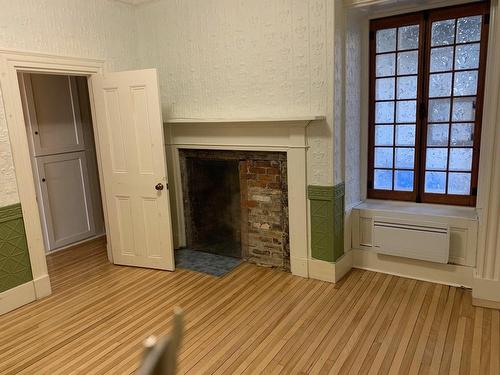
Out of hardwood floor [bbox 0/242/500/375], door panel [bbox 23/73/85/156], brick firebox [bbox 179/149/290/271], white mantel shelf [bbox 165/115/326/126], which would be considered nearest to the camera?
hardwood floor [bbox 0/242/500/375]

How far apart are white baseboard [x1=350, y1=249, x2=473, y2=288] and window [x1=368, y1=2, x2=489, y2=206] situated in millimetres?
592

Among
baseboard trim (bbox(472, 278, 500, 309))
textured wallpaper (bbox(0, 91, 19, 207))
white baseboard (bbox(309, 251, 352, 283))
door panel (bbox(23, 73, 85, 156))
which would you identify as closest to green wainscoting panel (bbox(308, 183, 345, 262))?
white baseboard (bbox(309, 251, 352, 283))

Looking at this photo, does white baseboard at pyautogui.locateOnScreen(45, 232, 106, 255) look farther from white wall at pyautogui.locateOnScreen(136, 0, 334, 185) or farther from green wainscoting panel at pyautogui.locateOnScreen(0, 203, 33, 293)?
white wall at pyautogui.locateOnScreen(136, 0, 334, 185)

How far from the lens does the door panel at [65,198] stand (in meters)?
4.47

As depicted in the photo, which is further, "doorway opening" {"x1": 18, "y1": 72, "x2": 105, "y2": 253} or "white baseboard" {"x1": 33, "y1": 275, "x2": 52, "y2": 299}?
"doorway opening" {"x1": 18, "y1": 72, "x2": 105, "y2": 253}

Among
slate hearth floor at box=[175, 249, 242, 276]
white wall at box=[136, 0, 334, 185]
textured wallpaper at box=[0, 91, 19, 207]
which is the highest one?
white wall at box=[136, 0, 334, 185]

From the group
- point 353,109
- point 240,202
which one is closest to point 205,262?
point 240,202

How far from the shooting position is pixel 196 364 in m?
2.42

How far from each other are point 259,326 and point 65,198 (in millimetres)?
3131

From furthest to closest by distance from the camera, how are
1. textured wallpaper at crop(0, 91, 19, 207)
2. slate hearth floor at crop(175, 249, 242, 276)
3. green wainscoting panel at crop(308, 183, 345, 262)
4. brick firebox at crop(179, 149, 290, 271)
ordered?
slate hearth floor at crop(175, 249, 242, 276)
brick firebox at crop(179, 149, 290, 271)
green wainscoting panel at crop(308, 183, 345, 262)
textured wallpaper at crop(0, 91, 19, 207)

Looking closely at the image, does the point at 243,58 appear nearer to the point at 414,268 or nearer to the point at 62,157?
the point at 414,268

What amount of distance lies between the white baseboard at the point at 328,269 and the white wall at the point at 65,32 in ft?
8.76

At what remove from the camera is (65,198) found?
469cm

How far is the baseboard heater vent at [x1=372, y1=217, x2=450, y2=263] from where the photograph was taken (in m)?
3.21
